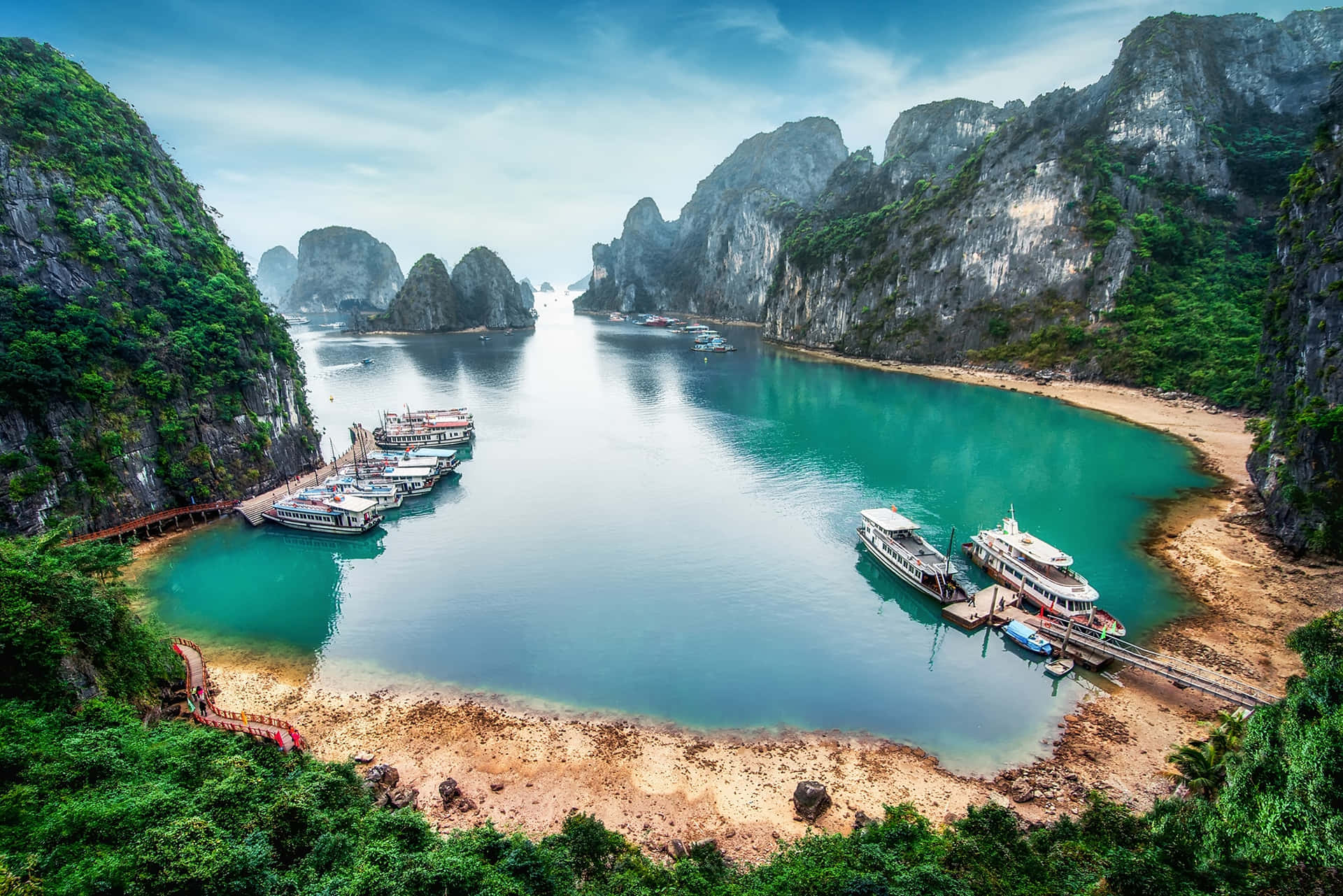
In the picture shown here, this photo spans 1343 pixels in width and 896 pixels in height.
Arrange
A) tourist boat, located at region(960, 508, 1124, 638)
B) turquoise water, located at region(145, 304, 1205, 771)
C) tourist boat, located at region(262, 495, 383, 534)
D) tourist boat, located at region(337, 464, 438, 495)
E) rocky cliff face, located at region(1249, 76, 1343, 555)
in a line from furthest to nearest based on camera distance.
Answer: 1. tourist boat, located at region(337, 464, 438, 495)
2. tourist boat, located at region(262, 495, 383, 534)
3. rocky cliff face, located at region(1249, 76, 1343, 555)
4. tourist boat, located at region(960, 508, 1124, 638)
5. turquoise water, located at region(145, 304, 1205, 771)

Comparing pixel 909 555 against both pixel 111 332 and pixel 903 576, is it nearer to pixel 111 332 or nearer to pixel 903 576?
pixel 903 576

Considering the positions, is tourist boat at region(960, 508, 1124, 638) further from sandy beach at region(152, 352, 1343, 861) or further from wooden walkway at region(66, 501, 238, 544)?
wooden walkway at region(66, 501, 238, 544)

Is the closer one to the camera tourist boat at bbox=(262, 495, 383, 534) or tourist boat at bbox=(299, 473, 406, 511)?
tourist boat at bbox=(262, 495, 383, 534)

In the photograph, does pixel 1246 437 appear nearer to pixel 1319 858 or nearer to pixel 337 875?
pixel 1319 858

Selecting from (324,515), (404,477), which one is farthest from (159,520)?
(404,477)

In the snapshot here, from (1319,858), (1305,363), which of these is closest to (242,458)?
(1319,858)

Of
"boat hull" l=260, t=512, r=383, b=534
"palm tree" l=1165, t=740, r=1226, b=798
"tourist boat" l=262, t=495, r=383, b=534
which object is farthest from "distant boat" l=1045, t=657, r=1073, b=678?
"boat hull" l=260, t=512, r=383, b=534
